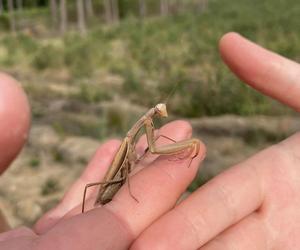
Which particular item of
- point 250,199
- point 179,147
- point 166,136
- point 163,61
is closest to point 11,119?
point 166,136

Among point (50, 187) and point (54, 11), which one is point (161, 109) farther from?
point (54, 11)

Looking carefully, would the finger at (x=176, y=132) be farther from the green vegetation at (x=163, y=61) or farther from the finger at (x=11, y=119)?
the finger at (x=11, y=119)

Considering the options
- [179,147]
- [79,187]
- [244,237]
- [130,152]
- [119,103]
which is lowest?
[119,103]

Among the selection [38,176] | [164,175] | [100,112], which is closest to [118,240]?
[164,175]

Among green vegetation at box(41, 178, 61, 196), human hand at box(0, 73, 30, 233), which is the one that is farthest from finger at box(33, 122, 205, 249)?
green vegetation at box(41, 178, 61, 196)

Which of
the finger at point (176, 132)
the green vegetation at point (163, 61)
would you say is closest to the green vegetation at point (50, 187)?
the green vegetation at point (163, 61)
